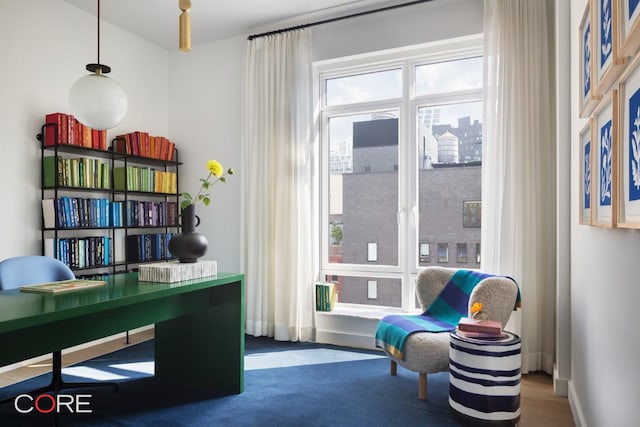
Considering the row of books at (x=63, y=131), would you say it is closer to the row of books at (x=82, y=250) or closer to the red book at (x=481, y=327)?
the row of books at (x=82, y=250)

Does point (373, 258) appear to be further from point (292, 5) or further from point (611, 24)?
point (611, 24)

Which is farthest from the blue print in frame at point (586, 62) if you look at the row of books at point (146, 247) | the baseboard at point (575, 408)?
the row of books at point (146, 247)

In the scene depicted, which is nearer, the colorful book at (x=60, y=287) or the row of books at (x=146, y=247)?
the colorful book at (x=60, y=287)

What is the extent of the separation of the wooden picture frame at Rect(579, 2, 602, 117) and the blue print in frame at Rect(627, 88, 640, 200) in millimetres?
568

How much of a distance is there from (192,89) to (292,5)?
4.96ft

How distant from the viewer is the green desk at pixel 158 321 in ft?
5.81

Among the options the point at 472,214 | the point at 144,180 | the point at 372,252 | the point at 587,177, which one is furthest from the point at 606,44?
the point at 144,180

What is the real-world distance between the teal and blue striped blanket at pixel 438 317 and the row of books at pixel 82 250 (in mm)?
2445

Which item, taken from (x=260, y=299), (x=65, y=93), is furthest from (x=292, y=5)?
(x=260, y=299)

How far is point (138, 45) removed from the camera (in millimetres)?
4535

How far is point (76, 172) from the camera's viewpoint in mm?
3635

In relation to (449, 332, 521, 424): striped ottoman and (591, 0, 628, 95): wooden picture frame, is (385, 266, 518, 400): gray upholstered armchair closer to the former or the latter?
(449, 332, 521, 424): striped ottoman

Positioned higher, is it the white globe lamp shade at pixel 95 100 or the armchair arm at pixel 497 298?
the white globe lamp shade at pixel 95 100

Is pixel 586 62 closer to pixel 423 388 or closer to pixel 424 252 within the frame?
pixel 423 388
